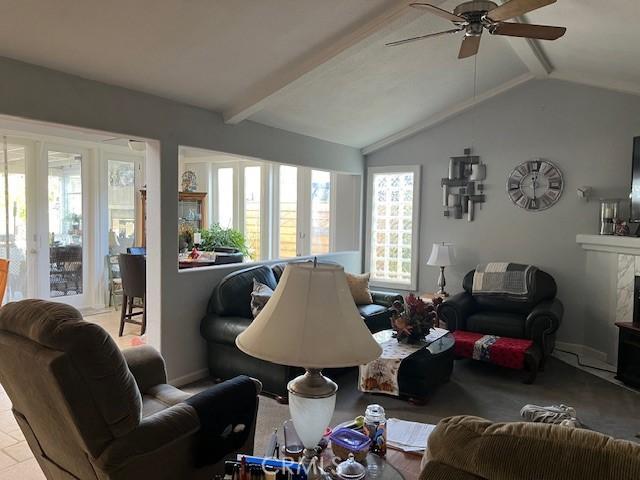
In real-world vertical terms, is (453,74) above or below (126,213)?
above

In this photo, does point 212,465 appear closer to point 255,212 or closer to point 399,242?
point 399,242

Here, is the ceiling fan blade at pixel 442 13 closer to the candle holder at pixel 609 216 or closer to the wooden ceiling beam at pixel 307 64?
the wooden ceiling beam at pixel 307 64

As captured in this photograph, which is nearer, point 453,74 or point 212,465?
point 212,465

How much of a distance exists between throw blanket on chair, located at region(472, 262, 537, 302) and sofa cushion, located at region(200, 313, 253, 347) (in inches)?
106

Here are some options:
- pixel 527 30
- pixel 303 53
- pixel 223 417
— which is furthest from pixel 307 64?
pixel 223 417

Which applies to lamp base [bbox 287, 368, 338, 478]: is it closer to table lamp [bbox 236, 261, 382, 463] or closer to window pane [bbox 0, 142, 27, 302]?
table lamp [bbox 236, 261, 382, 463]

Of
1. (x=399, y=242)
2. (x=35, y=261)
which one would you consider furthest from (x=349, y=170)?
(x=35, y=261)

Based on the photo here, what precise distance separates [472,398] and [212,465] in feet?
8.04

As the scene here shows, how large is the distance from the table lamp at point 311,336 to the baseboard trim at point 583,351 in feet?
14.3

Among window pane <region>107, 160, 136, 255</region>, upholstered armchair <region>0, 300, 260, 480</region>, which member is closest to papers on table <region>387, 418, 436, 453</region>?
upholstered armchair <region>0, 300, 260, 480</region>

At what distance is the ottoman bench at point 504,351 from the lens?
412 cm

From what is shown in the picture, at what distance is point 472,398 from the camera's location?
3.84 metres

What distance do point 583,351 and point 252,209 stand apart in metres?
4.99

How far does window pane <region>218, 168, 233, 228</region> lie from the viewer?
7.88m
